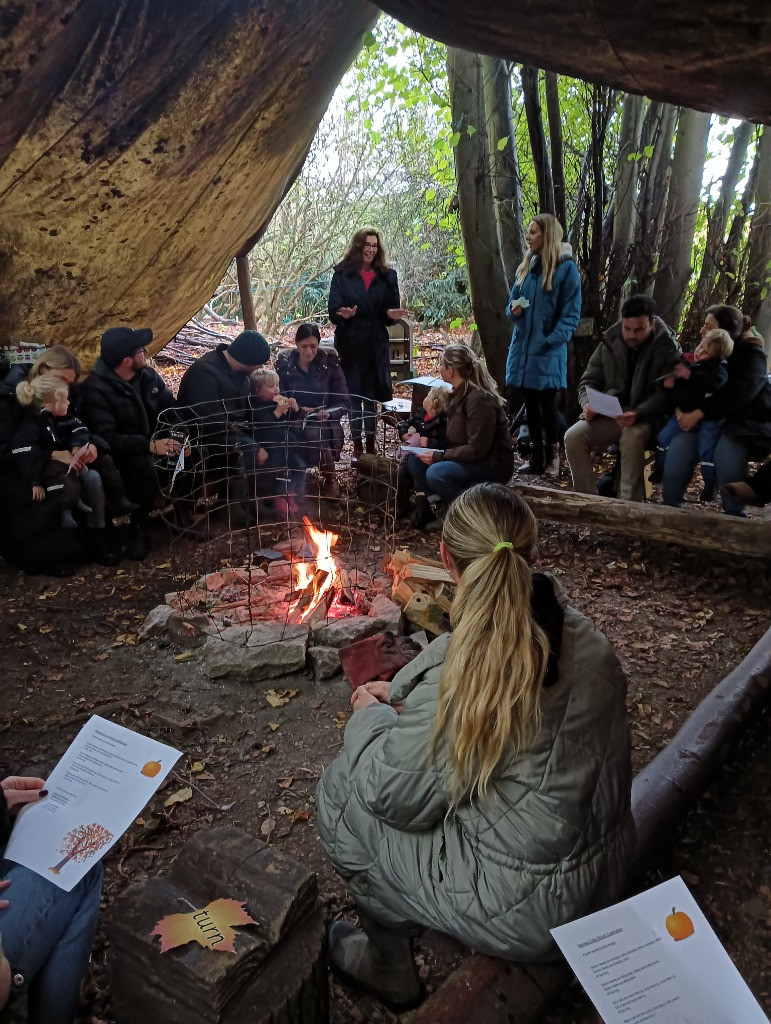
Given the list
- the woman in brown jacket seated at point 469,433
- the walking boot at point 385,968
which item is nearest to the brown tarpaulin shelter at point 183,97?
the woman in brown jacket seated at point 469,433

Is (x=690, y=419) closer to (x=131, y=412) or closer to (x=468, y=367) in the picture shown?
(x=468, y=367)

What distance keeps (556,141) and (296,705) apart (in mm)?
6466

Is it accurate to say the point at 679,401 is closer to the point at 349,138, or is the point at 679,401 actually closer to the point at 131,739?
the point at 131,739

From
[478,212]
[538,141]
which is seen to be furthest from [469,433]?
[538,141]

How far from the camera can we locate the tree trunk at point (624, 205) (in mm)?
7706

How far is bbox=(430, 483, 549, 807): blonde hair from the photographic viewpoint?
1.72 metres

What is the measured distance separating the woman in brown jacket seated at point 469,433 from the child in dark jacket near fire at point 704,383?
1.28 meters

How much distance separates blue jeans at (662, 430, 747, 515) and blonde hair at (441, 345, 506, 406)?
4.53ft

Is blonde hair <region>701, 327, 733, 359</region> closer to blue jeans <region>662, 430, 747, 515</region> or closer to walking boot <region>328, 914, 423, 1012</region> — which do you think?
blue jeans <region>662, 430, 747, 515</region>

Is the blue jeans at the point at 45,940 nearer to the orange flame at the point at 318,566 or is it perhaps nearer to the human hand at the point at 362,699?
the human hand at the point at 362,699

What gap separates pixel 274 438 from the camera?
6.16 meters

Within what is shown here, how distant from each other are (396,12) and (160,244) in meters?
3.38

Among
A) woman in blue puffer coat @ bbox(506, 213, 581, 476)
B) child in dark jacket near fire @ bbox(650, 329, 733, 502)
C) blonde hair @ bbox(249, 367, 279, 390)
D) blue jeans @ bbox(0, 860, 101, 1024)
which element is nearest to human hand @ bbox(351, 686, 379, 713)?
blue jeans @ bbox(0, 860, 101, 1024)

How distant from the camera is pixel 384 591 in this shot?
4.60 m
